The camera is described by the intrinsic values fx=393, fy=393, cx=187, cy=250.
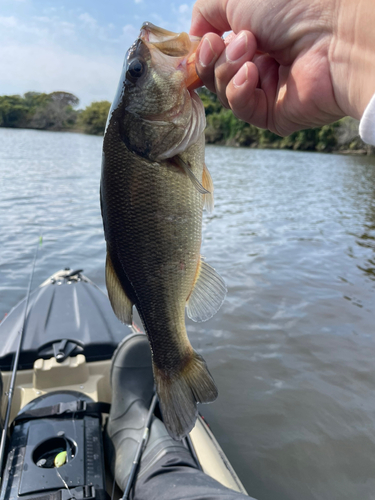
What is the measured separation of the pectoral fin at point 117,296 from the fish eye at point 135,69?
26.3 inches

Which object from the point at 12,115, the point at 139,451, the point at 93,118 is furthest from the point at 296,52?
the point at 12,115

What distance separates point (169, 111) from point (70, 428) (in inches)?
92.6

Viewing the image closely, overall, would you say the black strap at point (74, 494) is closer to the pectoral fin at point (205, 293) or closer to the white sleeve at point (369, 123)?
the pectoral fin at point (205, 293)

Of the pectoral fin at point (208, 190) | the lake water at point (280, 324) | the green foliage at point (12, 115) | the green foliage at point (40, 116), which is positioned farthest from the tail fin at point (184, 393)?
the green foliage at point (12, 115)

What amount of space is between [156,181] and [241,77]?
22.5 inches

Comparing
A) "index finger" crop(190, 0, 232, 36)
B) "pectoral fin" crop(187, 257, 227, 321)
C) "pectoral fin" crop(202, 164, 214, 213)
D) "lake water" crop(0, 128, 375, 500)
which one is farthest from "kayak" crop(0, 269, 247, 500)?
"index finger" crop(190, 0, 232, 36)

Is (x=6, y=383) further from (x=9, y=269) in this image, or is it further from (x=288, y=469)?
(x=9, y=269)

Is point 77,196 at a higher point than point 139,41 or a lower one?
lower

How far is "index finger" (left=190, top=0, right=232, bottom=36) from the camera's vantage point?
162 cm

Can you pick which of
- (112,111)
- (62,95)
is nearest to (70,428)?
(112,111)

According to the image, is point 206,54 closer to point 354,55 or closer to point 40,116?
point 354,55

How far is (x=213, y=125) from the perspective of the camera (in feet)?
189

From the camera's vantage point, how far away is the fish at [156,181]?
4.58 ft

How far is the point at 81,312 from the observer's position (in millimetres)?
4402
